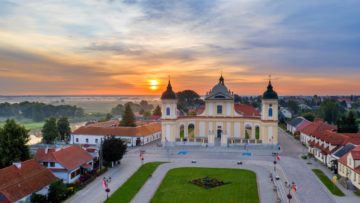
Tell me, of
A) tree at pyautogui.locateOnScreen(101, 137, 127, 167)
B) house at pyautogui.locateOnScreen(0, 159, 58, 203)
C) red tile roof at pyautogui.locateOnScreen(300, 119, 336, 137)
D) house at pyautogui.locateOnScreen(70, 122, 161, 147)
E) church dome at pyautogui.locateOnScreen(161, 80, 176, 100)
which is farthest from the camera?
church dome at pyautogui.locateOnScreen(161, 80, 176, 100)

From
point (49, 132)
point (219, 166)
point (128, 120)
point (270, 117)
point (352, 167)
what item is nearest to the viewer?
point (352, 167)

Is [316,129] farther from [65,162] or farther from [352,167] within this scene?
[65,162]

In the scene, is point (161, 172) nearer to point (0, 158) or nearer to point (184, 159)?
point (184, 159)

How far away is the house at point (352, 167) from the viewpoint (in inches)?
1229

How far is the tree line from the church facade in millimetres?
87170

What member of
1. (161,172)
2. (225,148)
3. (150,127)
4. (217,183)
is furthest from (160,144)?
(217,183)

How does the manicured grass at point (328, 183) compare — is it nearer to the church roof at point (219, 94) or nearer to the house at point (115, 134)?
the church roof at point (219, 94)

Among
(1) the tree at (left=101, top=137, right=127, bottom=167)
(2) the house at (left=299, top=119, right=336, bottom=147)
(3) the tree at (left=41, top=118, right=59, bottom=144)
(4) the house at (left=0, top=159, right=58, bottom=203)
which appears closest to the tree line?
(3) the tree at (left=41, top=118, right=59, bottom=144)

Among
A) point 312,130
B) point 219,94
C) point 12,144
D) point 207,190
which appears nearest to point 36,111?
point 219,94

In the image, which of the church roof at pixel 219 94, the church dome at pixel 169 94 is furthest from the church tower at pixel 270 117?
the church dome at pixel 169 94

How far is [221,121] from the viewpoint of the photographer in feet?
200

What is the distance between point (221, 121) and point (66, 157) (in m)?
32.0

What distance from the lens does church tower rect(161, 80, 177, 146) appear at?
58344 millimetres

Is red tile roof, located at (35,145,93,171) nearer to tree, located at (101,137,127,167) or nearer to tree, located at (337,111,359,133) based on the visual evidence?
tree, located at (101,137,127,167)
